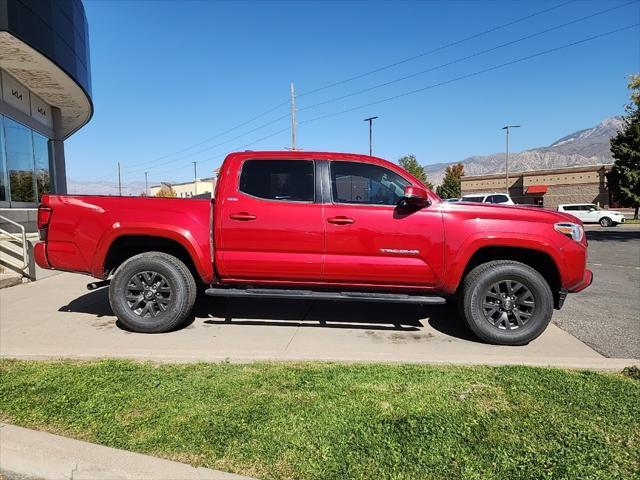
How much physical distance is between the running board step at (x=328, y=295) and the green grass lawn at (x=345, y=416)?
3.09 feet

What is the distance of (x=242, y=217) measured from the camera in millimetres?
4934

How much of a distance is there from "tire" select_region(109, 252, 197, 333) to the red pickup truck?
12 millimetres

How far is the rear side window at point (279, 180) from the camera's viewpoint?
5.04 m

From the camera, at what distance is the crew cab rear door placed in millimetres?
4887

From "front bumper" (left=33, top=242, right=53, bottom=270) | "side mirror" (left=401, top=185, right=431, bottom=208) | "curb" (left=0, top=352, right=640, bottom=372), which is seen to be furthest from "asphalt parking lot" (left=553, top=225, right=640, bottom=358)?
"front bumper" (left=33, top=242, right=53, bottom=270)

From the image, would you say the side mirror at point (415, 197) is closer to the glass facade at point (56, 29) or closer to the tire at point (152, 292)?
the tire at point (152, 292)

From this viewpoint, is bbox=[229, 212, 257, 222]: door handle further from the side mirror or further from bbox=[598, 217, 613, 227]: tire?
bbox=[598, 217, 613, 227]: tire

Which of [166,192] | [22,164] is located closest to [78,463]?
[22,164]

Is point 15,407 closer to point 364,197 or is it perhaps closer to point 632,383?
point 364,197

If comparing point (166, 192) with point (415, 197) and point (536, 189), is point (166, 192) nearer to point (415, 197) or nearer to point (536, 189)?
point (536, 189)

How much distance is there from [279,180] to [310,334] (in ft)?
5.84

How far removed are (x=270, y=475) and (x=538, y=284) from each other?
3.52 m

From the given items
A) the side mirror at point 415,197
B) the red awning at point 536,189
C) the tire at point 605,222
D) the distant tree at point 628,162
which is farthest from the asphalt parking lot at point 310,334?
the red awning at point 536,189

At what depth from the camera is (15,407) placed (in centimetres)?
317
